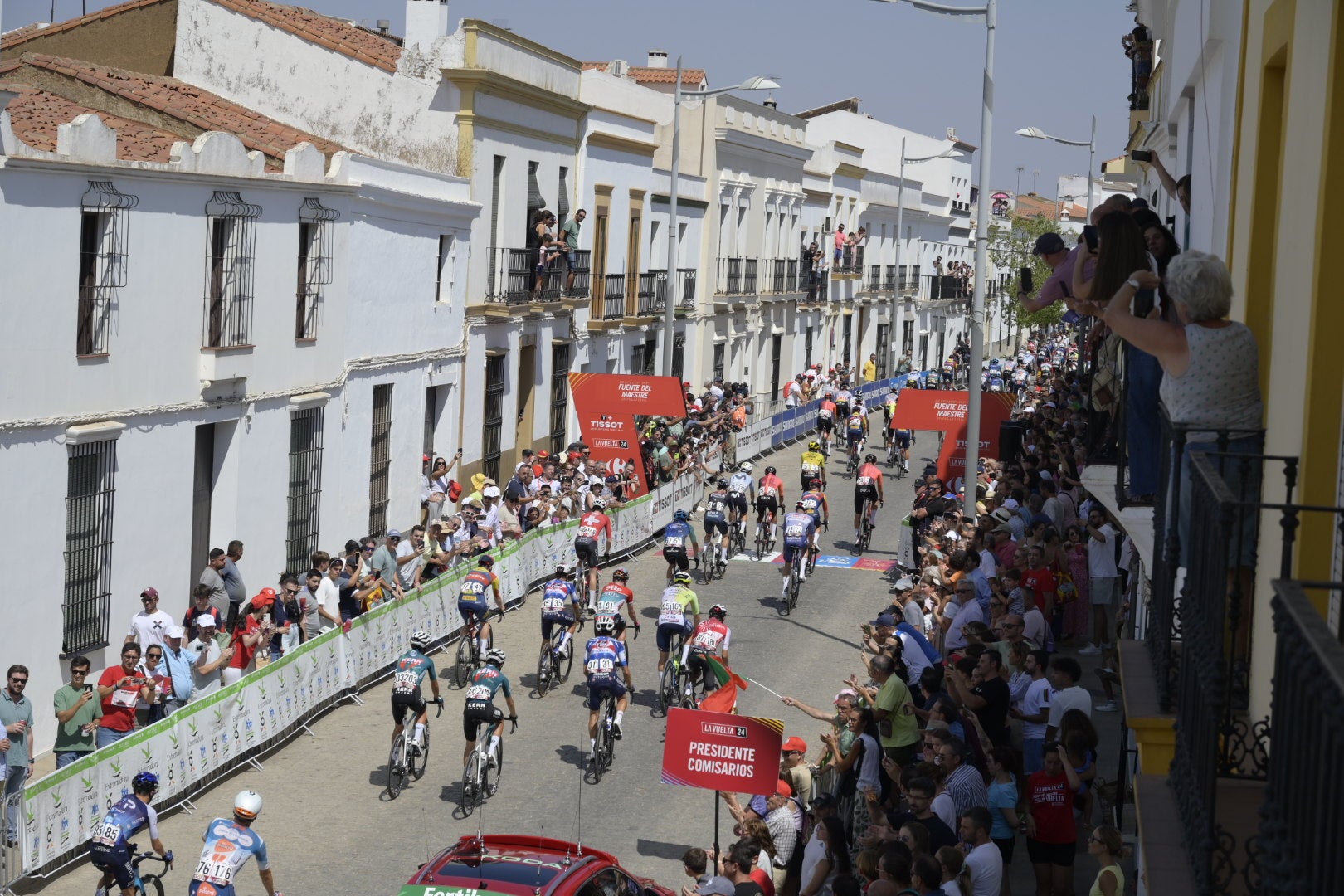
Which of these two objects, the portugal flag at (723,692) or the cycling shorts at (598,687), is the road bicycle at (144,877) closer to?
the cycling shorts at (598,687)

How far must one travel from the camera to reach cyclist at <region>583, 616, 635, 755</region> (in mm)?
17141

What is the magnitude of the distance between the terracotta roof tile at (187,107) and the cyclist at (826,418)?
696 inches

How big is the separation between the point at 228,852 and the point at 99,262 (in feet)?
28.5

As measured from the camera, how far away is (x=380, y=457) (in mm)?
26844

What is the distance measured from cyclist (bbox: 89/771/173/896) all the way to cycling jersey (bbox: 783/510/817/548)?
43.4 ft

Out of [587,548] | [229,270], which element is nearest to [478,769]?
[587,548]

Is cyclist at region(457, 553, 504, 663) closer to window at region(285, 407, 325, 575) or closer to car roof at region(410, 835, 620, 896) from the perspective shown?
window at region(285, 407, 325, 575)

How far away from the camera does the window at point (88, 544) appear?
17656mm

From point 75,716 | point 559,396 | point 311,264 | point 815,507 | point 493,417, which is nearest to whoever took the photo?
point 75,716

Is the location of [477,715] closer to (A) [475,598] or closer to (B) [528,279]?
(A) [475,598]

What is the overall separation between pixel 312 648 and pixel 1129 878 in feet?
31.6

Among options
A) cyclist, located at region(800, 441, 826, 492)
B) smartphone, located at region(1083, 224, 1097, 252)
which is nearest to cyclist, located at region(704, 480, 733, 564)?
cyclist, located at region(800, 441, 826, 492)

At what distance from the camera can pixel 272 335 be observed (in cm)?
2244

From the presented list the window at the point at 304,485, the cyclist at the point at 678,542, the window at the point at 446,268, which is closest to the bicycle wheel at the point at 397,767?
the window at the point at 304,485
